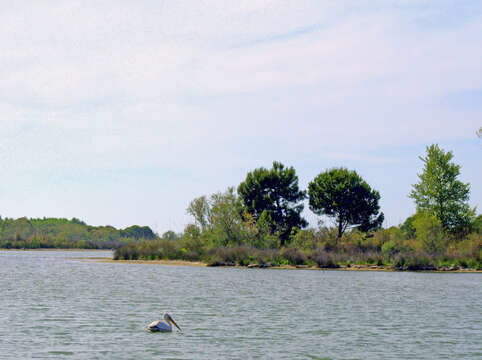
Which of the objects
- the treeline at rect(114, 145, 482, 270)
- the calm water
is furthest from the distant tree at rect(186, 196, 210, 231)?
the calm water

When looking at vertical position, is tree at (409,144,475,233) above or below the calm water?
above

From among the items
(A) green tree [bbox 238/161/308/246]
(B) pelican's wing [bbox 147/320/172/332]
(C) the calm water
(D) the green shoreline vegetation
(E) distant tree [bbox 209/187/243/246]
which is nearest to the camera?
(C) the calm water

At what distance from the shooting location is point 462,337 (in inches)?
947

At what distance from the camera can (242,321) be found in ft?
89.9

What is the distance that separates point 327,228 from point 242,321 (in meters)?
68.4

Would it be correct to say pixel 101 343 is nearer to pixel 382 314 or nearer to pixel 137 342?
pixel 137 342

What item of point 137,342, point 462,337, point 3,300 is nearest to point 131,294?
point 3,300

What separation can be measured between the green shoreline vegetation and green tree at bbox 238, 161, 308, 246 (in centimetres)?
17

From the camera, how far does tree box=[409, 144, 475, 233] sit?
9144 centimetres

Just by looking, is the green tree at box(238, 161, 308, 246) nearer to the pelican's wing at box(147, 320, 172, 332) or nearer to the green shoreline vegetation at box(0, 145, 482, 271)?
the green shoreline vegetation at box(0, 145, 482, 271)

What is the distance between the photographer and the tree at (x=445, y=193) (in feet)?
300

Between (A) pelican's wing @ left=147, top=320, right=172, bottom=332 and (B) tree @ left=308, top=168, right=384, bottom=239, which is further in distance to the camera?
(B) tree @ left=308, top=168, right=384, bottom=239

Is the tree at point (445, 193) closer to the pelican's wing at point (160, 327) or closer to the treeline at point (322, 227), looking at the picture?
the treeline at point (322, 227)

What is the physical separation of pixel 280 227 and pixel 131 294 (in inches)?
2506
